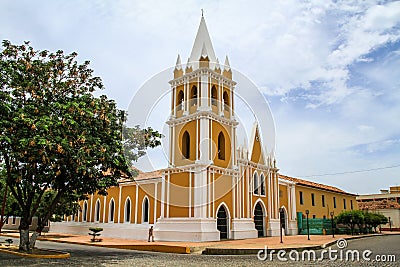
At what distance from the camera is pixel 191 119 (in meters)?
25.8

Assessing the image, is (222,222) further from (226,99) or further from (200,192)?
(226,99)

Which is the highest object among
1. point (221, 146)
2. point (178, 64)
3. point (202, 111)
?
point (178, 64)

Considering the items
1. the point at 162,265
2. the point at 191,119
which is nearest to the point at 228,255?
the point at 162,265

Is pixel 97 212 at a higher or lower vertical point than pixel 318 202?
lower

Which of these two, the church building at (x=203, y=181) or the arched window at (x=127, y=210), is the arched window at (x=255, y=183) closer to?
the church building at (x=203, y=181)

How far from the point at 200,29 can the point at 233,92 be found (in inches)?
212

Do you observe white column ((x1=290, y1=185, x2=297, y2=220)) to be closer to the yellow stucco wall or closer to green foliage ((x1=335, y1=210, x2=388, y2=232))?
the yellow stucco wall

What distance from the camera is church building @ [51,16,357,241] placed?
2378 cm

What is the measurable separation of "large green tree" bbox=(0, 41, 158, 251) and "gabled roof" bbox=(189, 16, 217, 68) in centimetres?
1102

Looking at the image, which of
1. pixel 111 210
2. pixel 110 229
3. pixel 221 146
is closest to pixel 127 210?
pixel 110 229

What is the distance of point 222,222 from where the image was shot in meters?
25.0

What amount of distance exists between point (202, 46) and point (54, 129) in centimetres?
1559

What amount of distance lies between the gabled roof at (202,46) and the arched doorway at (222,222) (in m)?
10.4

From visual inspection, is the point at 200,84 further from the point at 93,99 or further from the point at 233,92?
the point at 93,99
